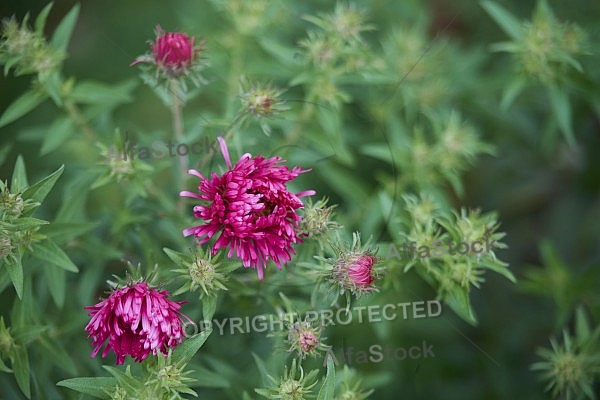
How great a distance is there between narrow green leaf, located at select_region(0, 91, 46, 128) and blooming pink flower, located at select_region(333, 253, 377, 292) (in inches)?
36.9

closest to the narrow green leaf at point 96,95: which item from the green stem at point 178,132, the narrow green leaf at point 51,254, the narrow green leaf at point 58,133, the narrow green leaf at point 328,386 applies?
the narrow green leaf at point 58,133

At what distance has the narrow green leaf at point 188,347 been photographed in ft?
4.50

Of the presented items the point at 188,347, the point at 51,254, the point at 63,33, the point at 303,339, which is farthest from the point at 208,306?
the point at 63,33

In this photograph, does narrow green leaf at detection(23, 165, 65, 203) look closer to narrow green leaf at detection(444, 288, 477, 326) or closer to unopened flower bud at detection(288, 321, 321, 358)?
unopened flower bud at detection(288, 321, 321, 358)

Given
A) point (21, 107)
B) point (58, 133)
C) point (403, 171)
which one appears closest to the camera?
point (21, 107)

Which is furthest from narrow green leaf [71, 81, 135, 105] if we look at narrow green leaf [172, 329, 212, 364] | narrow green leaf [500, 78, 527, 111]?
narrow green leaf [500, 78, 527, 111]

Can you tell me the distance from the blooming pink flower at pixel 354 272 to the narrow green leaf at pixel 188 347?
1.02 ft

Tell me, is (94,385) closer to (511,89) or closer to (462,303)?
(462,303)

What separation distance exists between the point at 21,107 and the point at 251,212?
78cm

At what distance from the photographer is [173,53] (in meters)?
1.49

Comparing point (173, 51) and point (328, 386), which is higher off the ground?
point (173, 51)

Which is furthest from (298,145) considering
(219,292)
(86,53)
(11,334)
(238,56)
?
(86,53)

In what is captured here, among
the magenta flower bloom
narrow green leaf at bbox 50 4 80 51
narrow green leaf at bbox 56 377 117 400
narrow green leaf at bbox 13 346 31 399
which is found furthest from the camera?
narrow green leaf at bbox 50 4 80 51

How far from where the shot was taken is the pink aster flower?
1.31 meters
